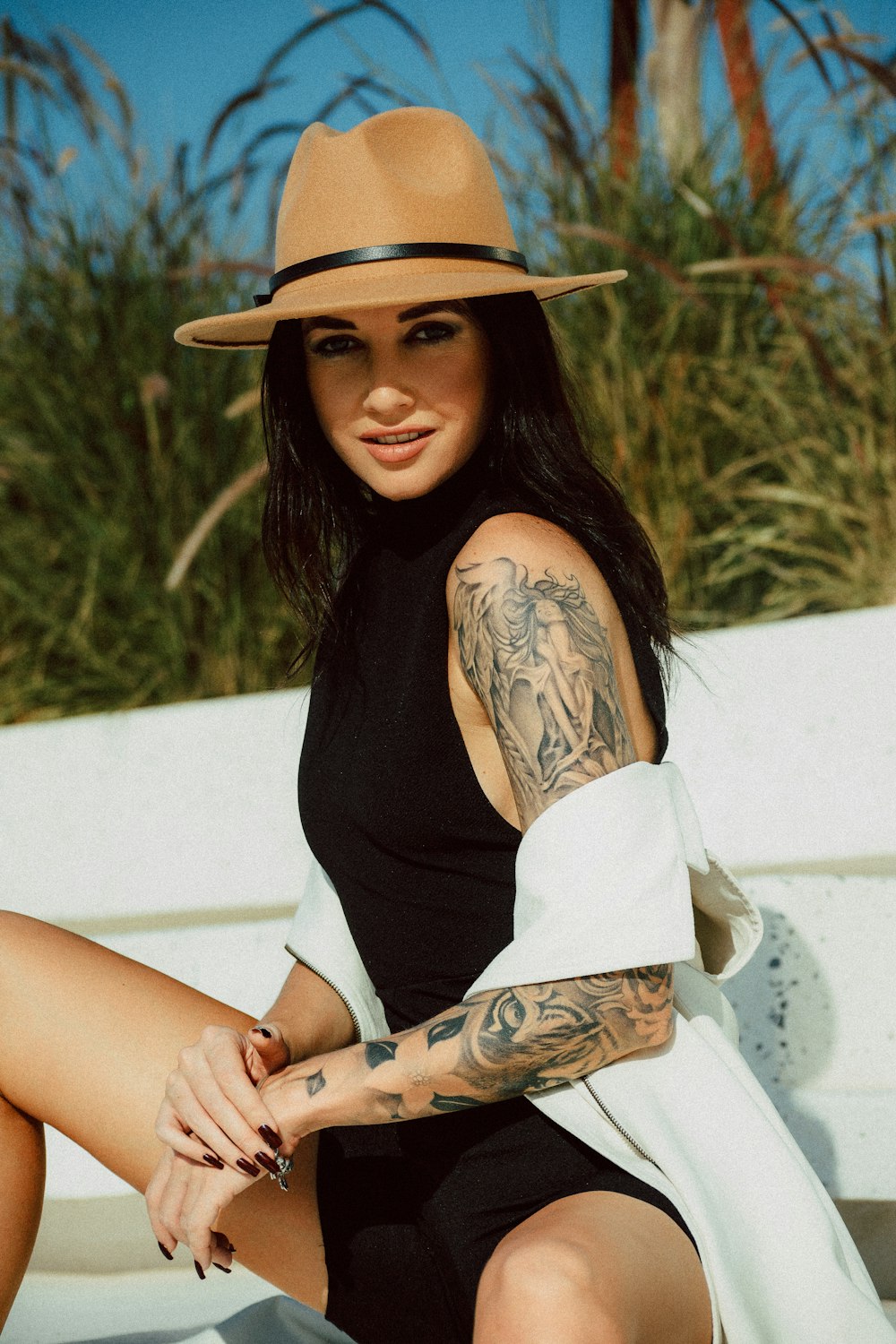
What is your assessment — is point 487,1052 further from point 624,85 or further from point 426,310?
point 624,85

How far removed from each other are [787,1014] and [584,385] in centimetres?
154

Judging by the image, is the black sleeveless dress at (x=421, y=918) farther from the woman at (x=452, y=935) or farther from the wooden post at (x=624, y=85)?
the wooden post at (x=624, y=85)

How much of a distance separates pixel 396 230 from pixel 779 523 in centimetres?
210

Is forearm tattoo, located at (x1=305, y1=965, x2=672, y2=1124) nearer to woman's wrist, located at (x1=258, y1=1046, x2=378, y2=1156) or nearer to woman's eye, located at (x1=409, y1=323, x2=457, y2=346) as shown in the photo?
woman's wrist, located at (x1=258, y1=1046, x2=378, y2=1156)

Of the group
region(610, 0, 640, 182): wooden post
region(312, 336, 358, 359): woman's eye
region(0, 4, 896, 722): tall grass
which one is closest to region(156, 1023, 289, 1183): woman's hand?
region(312, 336, 358, 359): woman's eye

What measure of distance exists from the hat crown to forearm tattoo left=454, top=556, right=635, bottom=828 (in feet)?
1.25

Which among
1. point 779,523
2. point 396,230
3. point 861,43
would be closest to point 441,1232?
point 396,230

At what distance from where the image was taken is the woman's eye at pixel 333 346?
1.35 meters

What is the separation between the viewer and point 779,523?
10.6ft

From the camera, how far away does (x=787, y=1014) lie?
198 cm

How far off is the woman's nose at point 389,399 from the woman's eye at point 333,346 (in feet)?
0.20

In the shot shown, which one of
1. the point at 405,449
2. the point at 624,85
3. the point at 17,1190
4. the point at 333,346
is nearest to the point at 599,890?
the point at 405,449

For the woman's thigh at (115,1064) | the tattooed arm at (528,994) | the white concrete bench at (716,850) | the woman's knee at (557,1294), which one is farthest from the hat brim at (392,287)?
the woman's knee at (557,1294)

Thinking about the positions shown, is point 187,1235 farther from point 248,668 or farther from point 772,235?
point 772,235
